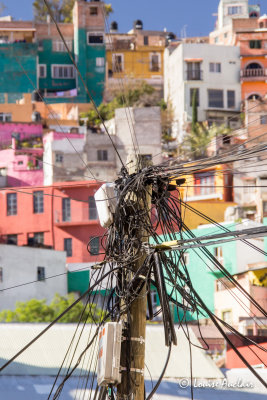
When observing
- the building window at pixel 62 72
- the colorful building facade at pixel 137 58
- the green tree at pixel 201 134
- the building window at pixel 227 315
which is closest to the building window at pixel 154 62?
the colorful building facade at pixel 137 58

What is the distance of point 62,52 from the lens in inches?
3666

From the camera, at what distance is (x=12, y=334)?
3241 cm

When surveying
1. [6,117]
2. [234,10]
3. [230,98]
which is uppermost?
[234,10]

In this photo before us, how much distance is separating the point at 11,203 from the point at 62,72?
32.5m

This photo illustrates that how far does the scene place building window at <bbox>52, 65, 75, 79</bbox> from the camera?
305 feet

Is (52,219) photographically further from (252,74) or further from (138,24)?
(138,24)

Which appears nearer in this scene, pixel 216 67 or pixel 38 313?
pixel 38 313

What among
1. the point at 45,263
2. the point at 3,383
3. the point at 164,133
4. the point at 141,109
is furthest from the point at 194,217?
the point at 3,383

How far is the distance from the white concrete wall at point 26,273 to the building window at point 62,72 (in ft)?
134

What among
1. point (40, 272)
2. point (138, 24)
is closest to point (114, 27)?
point (138, 24)

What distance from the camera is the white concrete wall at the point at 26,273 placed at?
5169cm

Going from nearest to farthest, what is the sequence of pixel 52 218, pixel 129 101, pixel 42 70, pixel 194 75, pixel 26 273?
pixel 26 273 → pixel 52 218 → pixel 129 101 → pixel 194 75 → pixel 42 70

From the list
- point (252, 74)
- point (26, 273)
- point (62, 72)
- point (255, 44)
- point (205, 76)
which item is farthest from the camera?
point (62, 72)

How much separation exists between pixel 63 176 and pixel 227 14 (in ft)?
148
